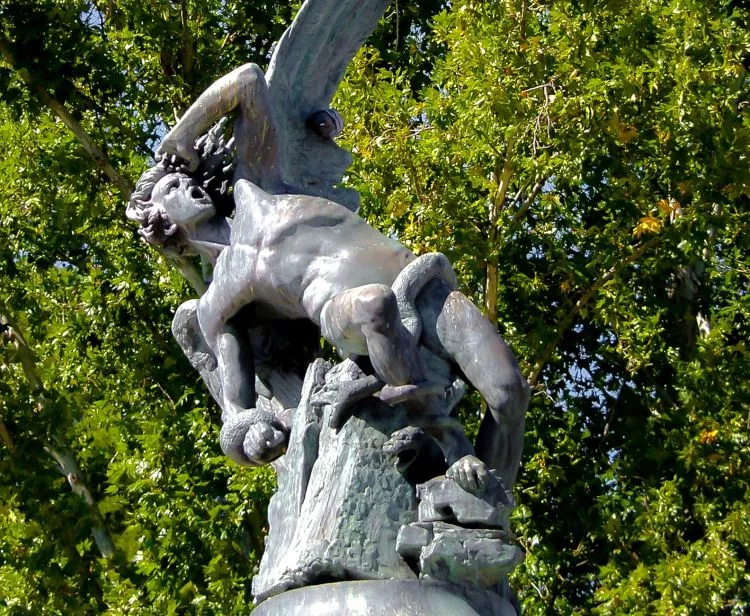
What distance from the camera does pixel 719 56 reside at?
38.4ft

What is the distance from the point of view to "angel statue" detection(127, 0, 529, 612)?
5457mm

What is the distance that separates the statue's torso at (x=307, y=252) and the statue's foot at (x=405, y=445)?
46 centimetres

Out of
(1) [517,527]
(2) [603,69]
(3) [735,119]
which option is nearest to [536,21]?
(2) [603,69]

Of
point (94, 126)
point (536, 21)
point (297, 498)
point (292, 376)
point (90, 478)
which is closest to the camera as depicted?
point (297, 498)

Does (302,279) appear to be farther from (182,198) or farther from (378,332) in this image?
(182,198)

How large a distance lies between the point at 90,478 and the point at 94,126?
9.17ft

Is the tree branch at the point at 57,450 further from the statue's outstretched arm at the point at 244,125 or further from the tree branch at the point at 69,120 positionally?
the statue's outstretched arm at the point at 244,125

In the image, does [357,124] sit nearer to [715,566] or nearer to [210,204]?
[715,566]

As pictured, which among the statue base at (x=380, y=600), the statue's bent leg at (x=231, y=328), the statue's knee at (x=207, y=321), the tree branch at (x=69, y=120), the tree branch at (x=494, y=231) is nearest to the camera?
the statue base at (x=380, y=600)

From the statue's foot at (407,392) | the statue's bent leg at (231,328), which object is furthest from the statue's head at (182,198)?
the statue's foot at (407,392)

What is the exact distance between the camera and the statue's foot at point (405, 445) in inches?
214

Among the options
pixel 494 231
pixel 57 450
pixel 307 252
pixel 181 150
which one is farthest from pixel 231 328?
pixel 57 450

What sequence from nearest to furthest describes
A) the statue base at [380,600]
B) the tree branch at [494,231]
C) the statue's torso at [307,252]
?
the statue base at [380,600]
the statue's torso at [307,252]
the tree branch at [494,231]

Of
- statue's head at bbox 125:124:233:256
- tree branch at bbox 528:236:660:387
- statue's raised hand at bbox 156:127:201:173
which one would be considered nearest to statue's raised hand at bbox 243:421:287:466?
statue's head at bbox 125:124:233:256
